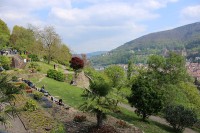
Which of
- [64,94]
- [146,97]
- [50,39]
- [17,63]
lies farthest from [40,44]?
[146,97]

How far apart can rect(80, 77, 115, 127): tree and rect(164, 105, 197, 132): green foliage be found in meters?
8.72

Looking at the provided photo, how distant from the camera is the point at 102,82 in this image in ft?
55.9

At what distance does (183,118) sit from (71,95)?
38.5 feet

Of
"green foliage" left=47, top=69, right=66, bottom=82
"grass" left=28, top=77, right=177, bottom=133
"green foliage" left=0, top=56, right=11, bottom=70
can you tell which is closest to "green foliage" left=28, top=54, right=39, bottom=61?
"green foliage" left=0, top=56, right=11, bottom=70

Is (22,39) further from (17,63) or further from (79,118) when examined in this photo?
(79,118)

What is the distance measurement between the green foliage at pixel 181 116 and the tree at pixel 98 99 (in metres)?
8.72

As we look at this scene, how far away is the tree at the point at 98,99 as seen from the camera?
16.3 meters

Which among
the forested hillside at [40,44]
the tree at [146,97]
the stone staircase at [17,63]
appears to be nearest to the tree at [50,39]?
the forested hillside at [40,44]

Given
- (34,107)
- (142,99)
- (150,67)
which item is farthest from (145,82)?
(150,67)

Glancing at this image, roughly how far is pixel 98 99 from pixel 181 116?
971 cm

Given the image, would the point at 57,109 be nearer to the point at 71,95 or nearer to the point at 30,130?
the point at 30,130

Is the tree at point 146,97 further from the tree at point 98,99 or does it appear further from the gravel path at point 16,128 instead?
the gravel path at point 16,128

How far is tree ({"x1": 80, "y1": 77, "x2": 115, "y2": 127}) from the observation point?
53.5ft

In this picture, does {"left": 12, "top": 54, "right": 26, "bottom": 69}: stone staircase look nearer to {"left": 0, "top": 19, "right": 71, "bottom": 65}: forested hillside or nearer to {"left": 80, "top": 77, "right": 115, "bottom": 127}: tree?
{"left": 0, "top": 19, "right": 71, "bottom": 65}: forested hillside
